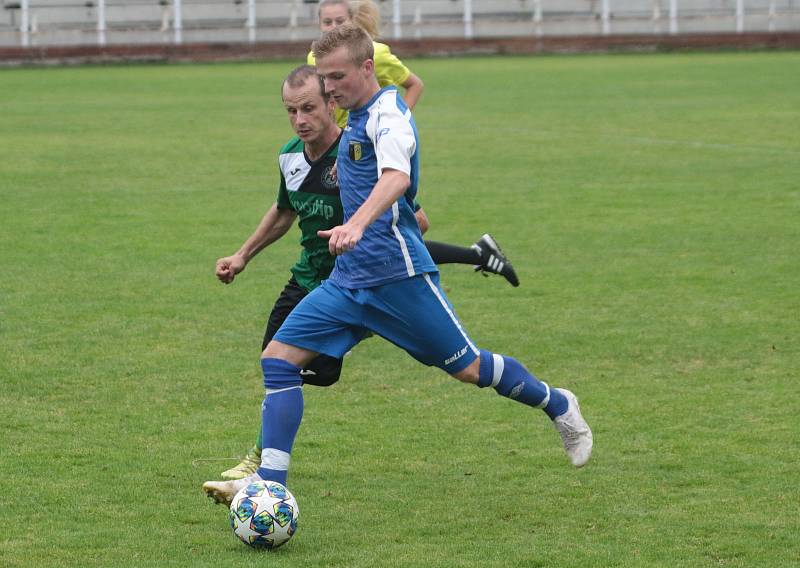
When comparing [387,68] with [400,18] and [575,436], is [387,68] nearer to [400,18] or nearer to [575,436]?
[575,436]

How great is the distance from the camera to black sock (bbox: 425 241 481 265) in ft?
30.3

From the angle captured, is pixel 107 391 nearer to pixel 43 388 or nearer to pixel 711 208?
pixel 43 388

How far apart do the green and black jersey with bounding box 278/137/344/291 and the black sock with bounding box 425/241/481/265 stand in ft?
9.04

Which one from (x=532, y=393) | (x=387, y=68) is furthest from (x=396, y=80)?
(x=532, y=393)

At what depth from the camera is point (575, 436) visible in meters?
6.18

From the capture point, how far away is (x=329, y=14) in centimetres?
870

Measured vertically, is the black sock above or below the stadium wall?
below

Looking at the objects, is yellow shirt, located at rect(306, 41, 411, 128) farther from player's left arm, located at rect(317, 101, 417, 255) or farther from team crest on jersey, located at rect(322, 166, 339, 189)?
player's left arm, located at rect(317, 101, 417, 255)

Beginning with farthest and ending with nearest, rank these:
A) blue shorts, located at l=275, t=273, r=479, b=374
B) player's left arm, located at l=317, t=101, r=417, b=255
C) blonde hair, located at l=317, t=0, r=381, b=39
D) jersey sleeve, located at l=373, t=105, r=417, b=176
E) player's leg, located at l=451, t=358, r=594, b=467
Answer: blonde hair, located at l=317, t=0, r=381, b=39, player's leg, located at l=451, t=358, r=594, b=467, blue shorts, located at l=275, t=273, r=479, b=374, jersey sleeve, located at l=373, t=105, r=417, b=176, player's left arm, located at l=317, t=101, r=417, b=255

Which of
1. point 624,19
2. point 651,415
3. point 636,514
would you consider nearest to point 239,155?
point 651,415

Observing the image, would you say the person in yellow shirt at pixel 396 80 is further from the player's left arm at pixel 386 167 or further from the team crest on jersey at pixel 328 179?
the player's left arm at pixel 386 167

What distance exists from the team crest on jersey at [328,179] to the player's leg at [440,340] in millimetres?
775

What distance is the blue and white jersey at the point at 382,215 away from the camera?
5586 mm

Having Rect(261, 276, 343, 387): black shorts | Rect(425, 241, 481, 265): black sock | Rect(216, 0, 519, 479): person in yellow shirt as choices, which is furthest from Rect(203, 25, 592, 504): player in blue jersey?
Rect(425, 241, 481, 265): black sock
